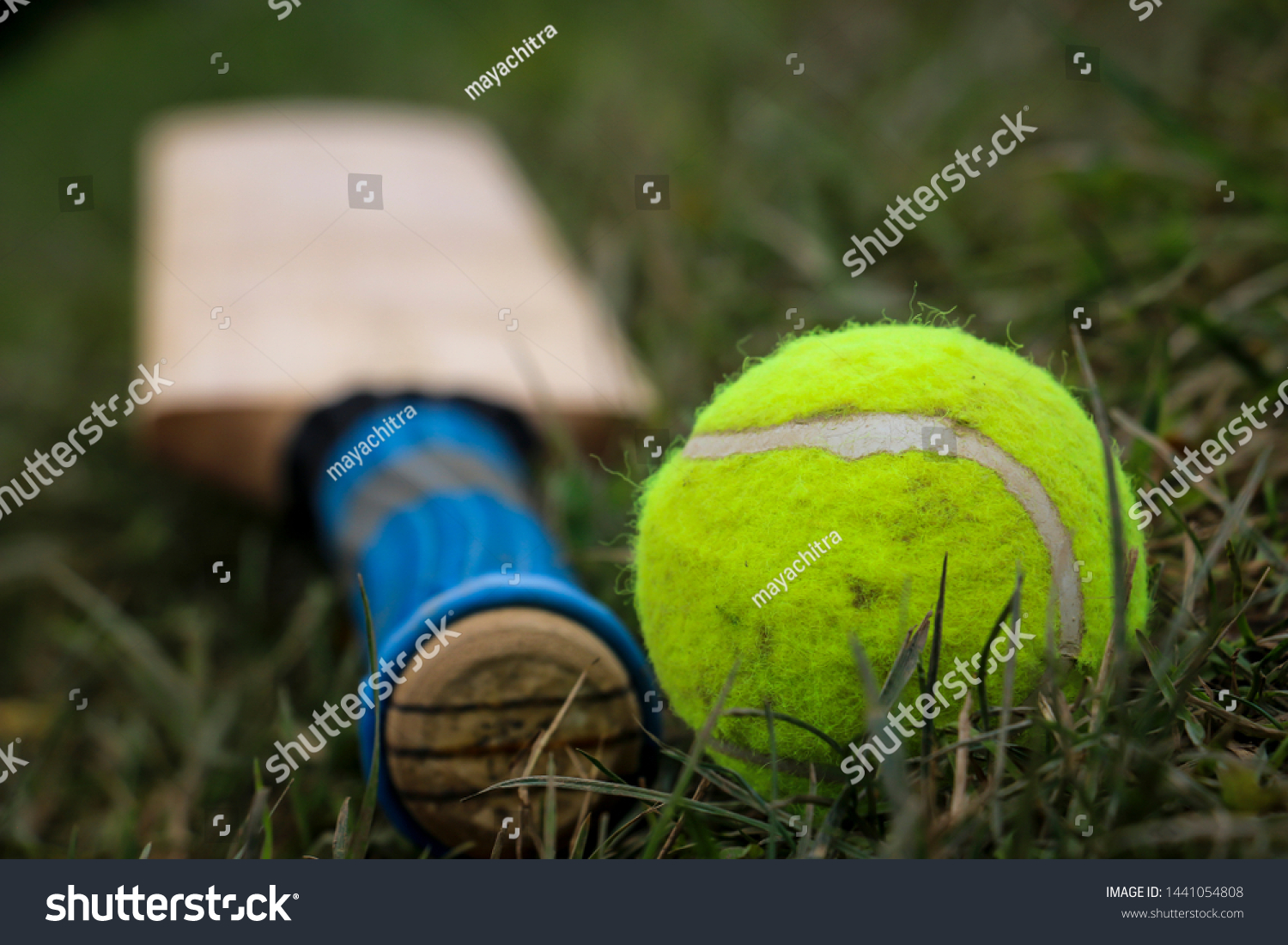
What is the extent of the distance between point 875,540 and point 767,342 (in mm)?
1023

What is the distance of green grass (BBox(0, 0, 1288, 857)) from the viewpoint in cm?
94

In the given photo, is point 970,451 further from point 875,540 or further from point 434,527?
point 434,527

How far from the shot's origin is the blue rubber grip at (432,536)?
1053 millimetres

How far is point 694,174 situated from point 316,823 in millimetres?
1919

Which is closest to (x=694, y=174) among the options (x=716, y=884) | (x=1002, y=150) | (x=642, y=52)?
(x=1002, y=150)

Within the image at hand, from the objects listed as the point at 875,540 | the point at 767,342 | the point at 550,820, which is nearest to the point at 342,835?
the point at 550,820

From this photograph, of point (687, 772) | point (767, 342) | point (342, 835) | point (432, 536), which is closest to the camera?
point (687, 772)

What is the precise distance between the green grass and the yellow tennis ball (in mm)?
50

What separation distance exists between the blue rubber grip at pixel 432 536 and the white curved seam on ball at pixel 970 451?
0.28 metres

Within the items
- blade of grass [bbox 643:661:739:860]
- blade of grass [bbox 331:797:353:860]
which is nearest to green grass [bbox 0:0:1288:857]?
blade of grass [bbox 643:661:739:860]

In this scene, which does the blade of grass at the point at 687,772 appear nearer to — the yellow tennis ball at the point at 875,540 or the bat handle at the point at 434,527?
the yellow tennis ball at the point at 875,540

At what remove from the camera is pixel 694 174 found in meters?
2.68

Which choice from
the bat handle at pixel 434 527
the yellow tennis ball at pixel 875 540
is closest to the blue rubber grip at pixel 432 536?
the bat handle at pixel 434 527

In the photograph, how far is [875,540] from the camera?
0.92 meters
